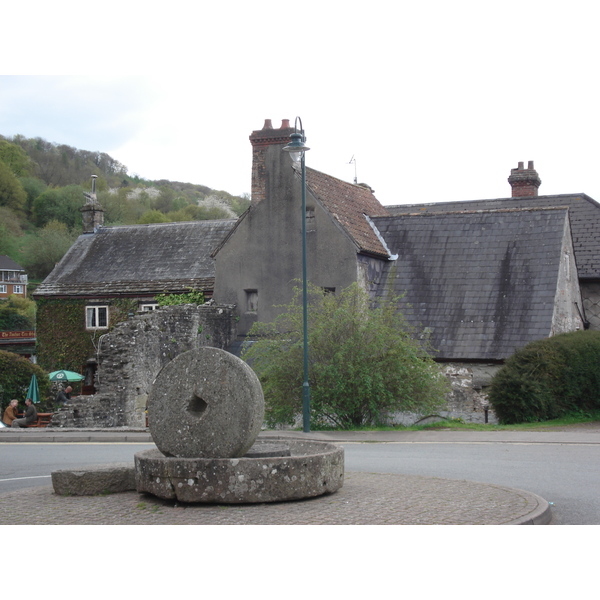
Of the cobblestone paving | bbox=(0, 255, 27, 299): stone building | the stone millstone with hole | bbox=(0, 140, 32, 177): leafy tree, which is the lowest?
the cobblestone paving

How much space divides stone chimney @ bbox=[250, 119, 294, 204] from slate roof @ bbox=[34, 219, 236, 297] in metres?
8.08

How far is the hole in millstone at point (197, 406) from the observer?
864 centimetres

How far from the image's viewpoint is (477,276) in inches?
1009

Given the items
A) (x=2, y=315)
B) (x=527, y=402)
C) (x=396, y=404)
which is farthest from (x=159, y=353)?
(x=2, y=315)

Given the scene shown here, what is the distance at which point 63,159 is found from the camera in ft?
389

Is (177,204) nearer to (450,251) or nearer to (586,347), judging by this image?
(450,251)

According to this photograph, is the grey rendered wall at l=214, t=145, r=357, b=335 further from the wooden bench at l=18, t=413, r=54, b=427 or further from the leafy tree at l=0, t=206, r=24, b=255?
the leafy tree at l=0, t=206, r=24, b=255

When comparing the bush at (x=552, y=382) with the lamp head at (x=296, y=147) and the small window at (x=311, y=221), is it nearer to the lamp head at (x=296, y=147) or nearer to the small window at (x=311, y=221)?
the lamp head at (x=296, y=147)

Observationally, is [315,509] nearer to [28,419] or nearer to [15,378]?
[28,419]

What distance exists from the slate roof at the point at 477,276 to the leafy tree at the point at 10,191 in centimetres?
7816

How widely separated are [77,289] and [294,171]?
15488mm

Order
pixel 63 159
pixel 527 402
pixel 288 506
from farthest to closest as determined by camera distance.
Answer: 1. pixel 63 159
2. pixel 527 402
3. pixel 288 506

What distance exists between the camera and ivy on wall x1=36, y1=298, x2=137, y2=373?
37.3 meters

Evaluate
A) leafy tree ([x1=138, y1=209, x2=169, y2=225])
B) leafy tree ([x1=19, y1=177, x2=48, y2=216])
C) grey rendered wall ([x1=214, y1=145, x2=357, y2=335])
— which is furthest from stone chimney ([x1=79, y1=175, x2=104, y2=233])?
leafy tree ([x1=19, y1=177, x2=48, y2=216])
